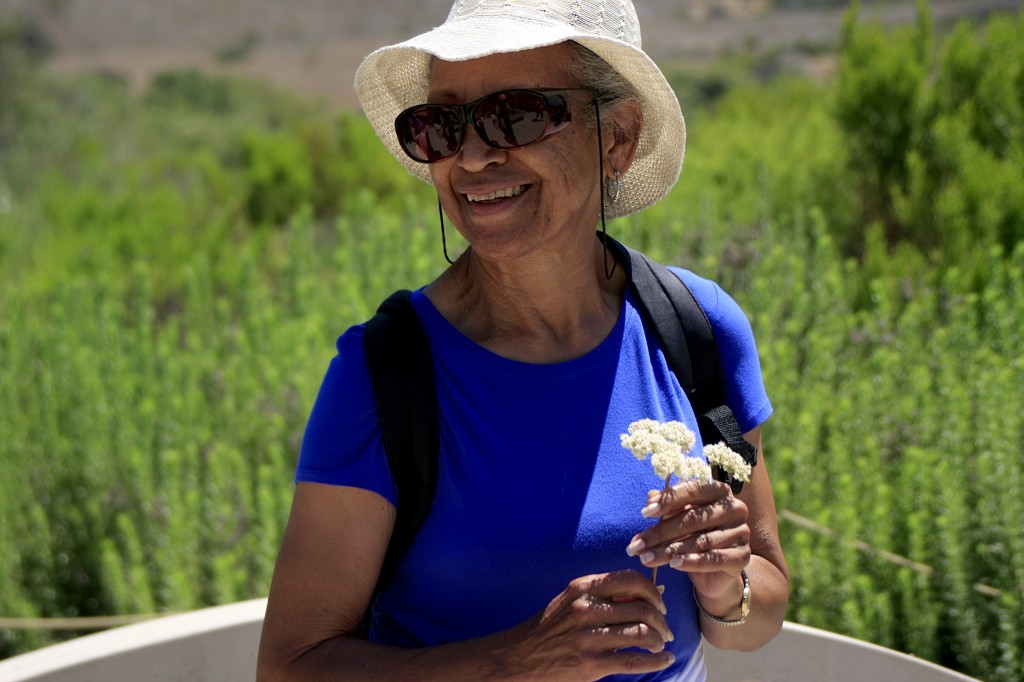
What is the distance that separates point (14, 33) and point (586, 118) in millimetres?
20062

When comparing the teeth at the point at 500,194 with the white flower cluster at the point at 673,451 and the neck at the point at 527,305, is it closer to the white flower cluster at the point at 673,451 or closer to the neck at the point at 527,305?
the neck at the point at 527,305

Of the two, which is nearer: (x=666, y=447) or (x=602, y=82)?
(x=666, y=447)

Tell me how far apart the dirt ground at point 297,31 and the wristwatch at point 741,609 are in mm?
23453

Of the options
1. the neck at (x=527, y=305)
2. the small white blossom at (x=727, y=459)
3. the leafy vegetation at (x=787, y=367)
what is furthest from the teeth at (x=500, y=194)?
the leafy vegetation at (x=787, y=367)

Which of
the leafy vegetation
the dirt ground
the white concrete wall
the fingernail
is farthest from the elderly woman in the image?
the dirt ground

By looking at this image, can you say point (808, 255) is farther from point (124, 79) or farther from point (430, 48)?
point (124, 79)

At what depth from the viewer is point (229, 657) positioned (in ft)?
7.63

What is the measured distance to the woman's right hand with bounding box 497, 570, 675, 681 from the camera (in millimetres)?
1517

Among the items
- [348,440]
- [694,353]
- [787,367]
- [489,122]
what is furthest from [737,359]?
[787,367]

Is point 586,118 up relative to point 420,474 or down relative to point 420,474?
up

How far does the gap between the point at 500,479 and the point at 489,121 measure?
1.66 feet

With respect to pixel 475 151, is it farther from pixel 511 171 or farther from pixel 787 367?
pixel 787 367

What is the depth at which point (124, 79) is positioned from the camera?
25641mm

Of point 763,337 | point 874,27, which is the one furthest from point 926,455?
point 874,27
